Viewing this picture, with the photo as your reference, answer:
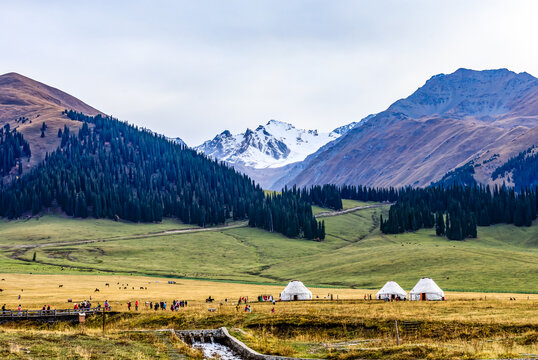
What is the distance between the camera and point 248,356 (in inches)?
1448

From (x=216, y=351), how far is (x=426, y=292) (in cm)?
5630

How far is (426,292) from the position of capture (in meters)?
89.4

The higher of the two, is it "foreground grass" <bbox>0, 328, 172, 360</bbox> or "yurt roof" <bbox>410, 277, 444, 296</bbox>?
"foreground grass" <bbox>0, 328, 172, 360</bbox>

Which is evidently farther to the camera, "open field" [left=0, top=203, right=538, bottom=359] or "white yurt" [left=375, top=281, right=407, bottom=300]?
"white yurt" [left=375, top=281, right=407, bottom=300]

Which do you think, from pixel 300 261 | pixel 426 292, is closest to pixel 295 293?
pixel 426 292

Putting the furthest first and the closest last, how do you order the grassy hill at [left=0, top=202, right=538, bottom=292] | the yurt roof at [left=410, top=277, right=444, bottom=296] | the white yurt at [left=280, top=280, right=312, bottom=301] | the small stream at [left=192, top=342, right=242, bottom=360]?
1. the grassy hill at [left=0, top=202, right=538, bottom=292]
2. the white yurt at [left=280, top=280, right=312, bottom=301]
3. the yurt roof at [left=410, top=277, right=444, bottom=296]
4. the small stream at [left=192, top=342, right=242, bottom=360]

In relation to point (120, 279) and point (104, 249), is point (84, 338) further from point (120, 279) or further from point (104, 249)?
point (104, 249)

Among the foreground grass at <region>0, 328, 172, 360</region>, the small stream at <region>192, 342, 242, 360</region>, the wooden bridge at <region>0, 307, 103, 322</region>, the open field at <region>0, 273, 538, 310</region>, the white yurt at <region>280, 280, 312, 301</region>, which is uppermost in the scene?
the foreground grass at <region>0, 328, 172, 360</region>

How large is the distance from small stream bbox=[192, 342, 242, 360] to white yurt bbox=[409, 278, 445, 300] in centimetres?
5267

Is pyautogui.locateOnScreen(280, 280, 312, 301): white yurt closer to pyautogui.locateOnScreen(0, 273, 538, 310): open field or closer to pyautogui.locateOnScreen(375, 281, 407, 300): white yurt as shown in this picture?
pyautogui.locateOnScreen(0, 273, 538, 310): open field

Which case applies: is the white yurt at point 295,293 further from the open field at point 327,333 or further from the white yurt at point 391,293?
the open field at point 327,333

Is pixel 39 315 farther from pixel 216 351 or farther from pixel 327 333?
pixel 327 333

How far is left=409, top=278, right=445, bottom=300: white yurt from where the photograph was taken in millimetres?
88750

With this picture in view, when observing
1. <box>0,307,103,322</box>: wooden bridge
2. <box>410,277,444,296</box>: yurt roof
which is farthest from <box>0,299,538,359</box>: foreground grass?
<box>410,277,444,296</box>: yurt roof
